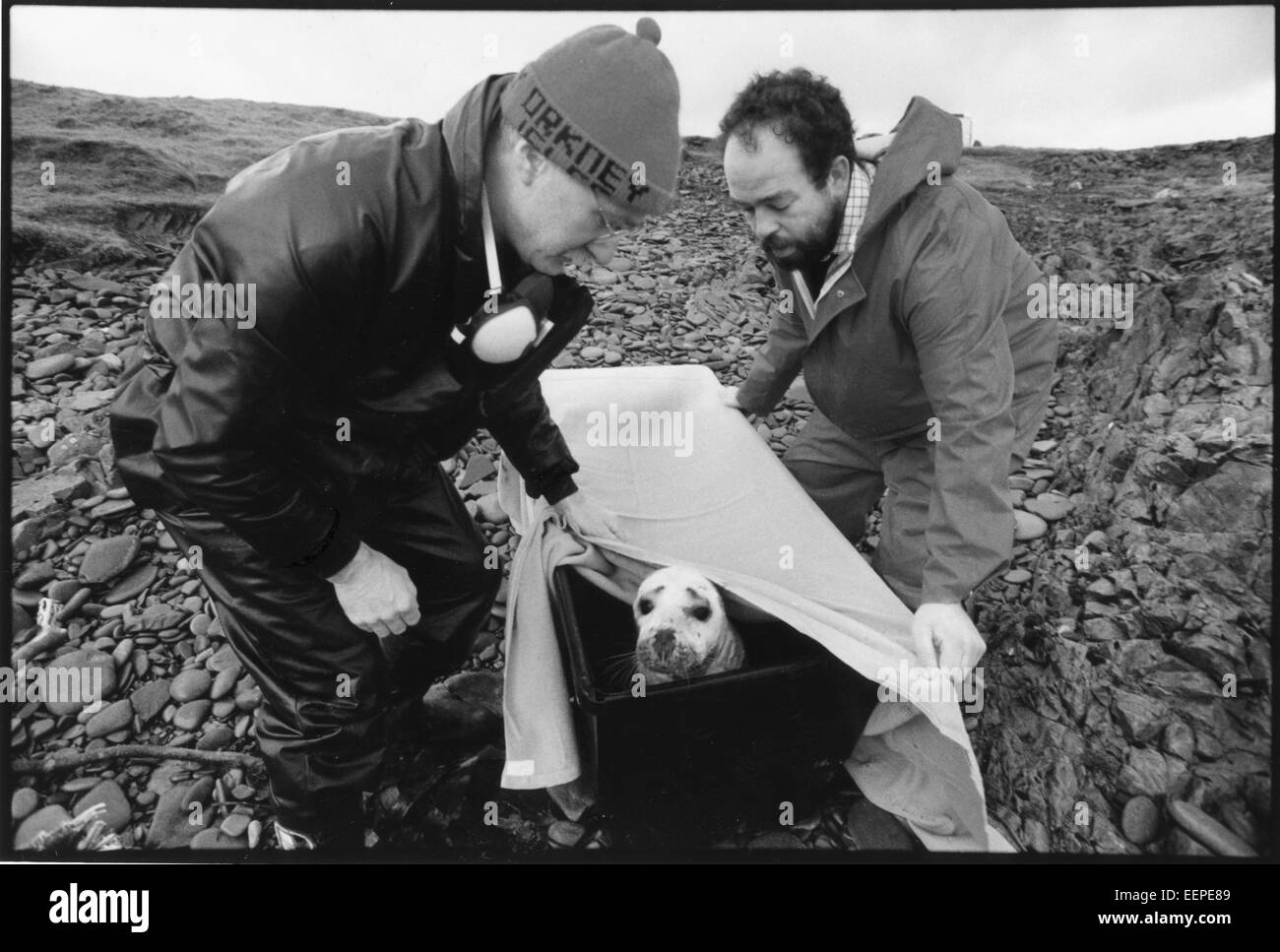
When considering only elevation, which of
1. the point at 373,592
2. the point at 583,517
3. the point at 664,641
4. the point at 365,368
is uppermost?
the point at 365,368

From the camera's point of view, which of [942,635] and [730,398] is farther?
[730,398]

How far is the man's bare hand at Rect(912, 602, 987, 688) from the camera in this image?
1668 mm

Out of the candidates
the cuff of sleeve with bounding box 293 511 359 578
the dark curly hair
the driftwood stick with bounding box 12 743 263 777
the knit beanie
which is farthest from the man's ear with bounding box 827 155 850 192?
the driftwood stick with bounding box 12 743 263 777

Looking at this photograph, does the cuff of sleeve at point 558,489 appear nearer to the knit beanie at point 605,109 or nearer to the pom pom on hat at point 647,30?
the knit beanie at point 605,109

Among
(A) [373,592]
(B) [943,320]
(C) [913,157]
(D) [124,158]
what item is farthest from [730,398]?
(D) [124,158]

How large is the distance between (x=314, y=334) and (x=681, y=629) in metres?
0.87

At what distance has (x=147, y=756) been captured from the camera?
1794 millimetres

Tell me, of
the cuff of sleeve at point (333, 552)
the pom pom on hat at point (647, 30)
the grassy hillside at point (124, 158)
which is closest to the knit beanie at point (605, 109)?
the pom pom on hat at point (647, 30)

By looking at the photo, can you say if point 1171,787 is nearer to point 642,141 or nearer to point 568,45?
point 642,141

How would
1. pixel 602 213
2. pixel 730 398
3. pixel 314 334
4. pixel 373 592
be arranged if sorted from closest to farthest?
pixel 314 334
pixel 602 213
pixel 373 592
pixel 730 398

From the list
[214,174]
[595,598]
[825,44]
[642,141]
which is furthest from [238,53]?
[595,598]

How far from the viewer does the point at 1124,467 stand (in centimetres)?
197

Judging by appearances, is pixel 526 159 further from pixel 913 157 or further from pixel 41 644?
pixel 41 644

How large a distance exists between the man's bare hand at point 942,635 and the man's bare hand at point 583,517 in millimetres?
652
